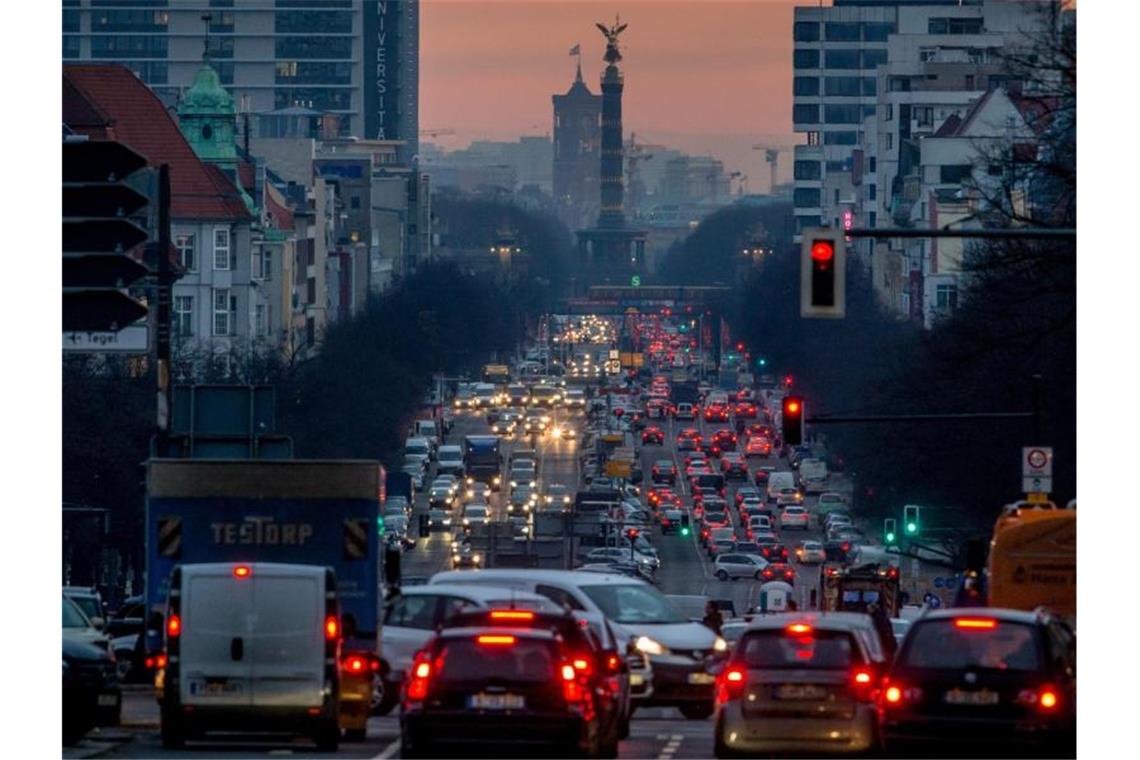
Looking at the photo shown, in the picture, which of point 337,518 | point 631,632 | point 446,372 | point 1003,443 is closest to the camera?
point 337,518

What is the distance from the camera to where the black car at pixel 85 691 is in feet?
110

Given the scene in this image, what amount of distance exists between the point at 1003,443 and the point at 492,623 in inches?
1828

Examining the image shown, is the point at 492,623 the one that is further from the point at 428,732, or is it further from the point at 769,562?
the point at 769,562

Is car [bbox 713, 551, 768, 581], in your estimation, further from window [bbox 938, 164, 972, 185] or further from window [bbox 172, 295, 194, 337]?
window [bbox 938, 164, 972, 185]

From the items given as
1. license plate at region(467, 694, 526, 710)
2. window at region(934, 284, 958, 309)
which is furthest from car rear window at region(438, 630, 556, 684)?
window at region(934, 284, 958, 309)

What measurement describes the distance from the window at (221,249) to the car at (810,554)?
183 feet

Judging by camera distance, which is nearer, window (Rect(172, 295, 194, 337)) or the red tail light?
the red tail light

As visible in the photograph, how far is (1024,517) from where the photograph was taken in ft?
130

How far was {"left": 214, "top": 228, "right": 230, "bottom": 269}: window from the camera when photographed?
152750 millimetres

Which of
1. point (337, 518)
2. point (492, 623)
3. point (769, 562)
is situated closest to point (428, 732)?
point (492, 623)

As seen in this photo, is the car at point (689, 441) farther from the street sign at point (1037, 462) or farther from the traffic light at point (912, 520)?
the street sign at point (1037, 462)

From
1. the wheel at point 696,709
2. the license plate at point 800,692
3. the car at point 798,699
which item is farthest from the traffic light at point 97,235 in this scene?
the wheel at point 696,709

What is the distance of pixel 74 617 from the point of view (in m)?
38.7

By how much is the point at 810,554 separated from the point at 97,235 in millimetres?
71280
